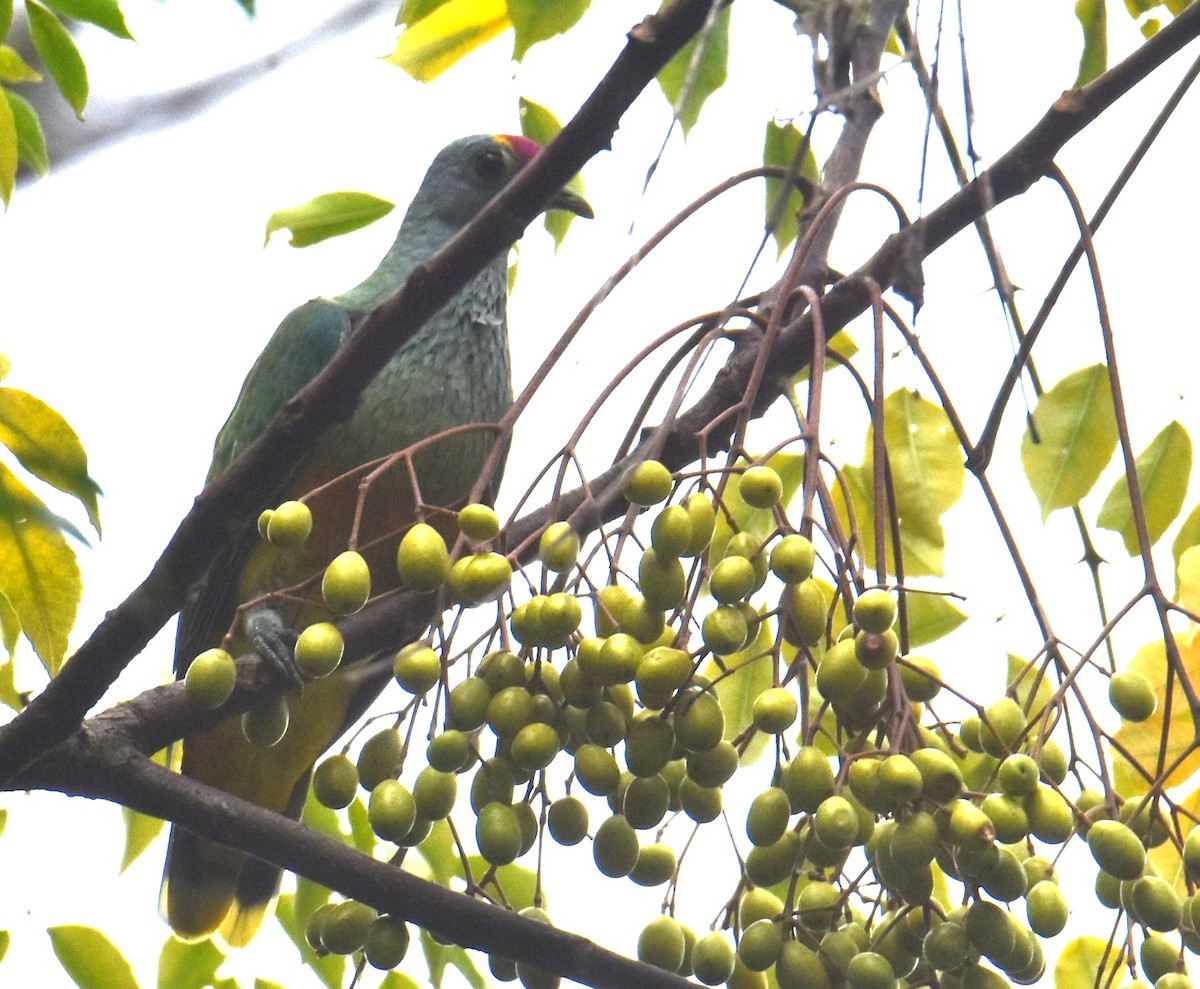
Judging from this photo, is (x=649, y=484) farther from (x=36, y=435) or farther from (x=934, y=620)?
(x=36, y=435)

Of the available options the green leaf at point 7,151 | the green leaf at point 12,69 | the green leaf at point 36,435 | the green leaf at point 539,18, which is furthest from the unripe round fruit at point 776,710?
the green leaf at point 12,69

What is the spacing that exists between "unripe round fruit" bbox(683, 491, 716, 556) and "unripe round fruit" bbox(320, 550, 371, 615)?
1.16ft

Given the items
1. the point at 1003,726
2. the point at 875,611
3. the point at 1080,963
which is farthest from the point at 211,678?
the point at 1080,963

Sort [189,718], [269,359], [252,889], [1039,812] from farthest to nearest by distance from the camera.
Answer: [269,359]
[252,889]
[189,718]
[1039,812]

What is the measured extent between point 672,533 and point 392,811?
42 centimetres

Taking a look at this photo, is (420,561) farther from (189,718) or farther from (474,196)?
(474,196)

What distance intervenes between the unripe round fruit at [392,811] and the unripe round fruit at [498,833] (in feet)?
0.25

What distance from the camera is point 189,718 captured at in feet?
6.78

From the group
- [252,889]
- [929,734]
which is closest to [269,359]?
[252,889]

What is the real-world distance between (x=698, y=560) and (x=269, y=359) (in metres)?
2.24

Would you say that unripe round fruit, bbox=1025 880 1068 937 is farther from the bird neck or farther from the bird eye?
the bird eye

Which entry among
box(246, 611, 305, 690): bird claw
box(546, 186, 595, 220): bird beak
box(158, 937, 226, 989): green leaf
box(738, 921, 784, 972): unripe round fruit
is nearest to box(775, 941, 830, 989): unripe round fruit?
box(738, 921, 784, 972): unripe round fruit

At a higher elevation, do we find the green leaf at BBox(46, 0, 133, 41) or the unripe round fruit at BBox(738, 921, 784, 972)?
the green leaf at BBox(46, 0, 133, 41)

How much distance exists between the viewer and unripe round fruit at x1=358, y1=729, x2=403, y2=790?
170cm
